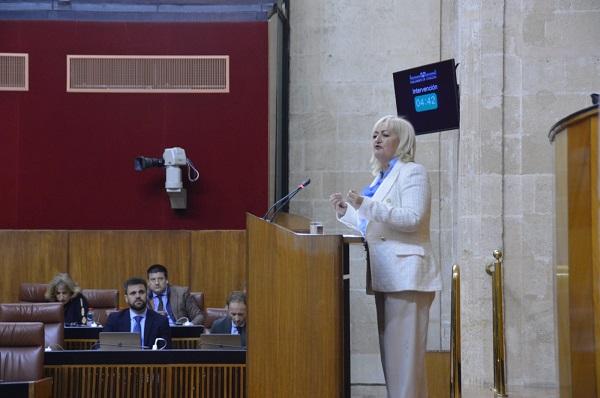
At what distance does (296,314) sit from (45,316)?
14.9ft

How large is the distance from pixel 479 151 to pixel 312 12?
16.0ft

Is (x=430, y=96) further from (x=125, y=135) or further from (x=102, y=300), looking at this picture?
(x=125, y=135)

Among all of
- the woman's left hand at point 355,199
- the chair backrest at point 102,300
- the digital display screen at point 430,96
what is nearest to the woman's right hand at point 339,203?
the woman's left hand at point 355,199

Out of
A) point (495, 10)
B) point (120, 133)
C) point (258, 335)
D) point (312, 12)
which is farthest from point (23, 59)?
point (258, 335)

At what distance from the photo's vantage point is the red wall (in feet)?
42.8

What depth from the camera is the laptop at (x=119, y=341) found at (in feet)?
25.5

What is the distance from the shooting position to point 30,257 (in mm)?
12953

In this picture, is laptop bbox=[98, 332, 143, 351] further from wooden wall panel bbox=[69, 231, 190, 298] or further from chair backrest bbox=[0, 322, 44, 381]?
wooden wall panel bbox=[69, 231, 190, 298]

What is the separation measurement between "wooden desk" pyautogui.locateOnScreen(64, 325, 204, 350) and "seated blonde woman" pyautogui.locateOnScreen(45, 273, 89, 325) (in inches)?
52.7

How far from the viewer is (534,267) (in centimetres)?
812

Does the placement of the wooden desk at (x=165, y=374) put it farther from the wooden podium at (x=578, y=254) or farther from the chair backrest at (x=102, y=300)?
the chair backrest at (x=102, y=300)

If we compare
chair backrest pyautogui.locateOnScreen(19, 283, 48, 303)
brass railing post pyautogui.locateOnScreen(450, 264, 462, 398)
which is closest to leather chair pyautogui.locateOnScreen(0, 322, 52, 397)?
brass railing post pyautogui.locateOnScreen(450, 264, 462, 398)

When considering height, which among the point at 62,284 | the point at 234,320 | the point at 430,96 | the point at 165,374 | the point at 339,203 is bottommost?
the point at 165,374

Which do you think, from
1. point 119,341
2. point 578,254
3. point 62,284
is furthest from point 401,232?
point 62,284
